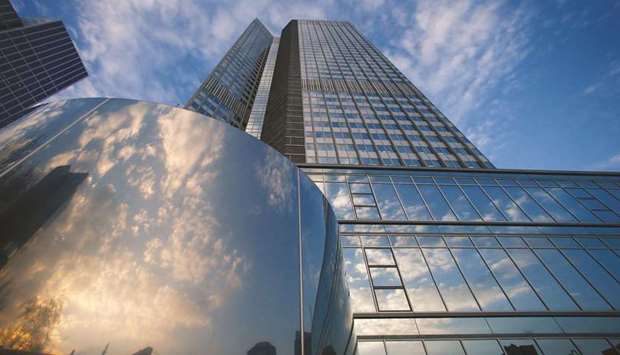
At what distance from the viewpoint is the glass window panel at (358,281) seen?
11.7 meters

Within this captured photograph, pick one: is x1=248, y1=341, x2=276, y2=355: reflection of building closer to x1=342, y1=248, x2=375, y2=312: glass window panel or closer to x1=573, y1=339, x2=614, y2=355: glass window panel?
x1=342, y1=248, x2=375, y2=312: glass window panel

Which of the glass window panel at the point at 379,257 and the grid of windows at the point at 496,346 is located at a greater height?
the glass window panel at the point at 379,257

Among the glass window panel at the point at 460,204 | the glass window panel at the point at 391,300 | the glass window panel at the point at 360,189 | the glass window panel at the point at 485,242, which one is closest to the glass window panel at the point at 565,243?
the glass window panel at the point at 485,242

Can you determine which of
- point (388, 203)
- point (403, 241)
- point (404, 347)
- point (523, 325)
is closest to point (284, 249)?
point (404, 347)

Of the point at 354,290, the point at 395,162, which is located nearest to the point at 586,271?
the point at 354,290

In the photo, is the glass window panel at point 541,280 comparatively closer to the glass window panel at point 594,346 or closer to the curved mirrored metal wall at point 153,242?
the glass window panel at point 594,346

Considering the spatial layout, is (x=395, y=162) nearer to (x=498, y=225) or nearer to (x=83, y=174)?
(x=498, y=225)

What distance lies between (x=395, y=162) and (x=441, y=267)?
962 inches

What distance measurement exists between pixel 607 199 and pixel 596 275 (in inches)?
329

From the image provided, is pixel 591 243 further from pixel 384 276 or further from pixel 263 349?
pixel 263 349

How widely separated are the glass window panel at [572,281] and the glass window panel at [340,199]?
9.73 m

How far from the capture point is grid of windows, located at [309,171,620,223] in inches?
648

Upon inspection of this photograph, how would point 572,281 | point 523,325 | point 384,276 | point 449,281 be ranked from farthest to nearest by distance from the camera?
1. point 572,281
2. point 384,276
3. point 449,281
4. point 523,325

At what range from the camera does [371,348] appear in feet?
34.2
